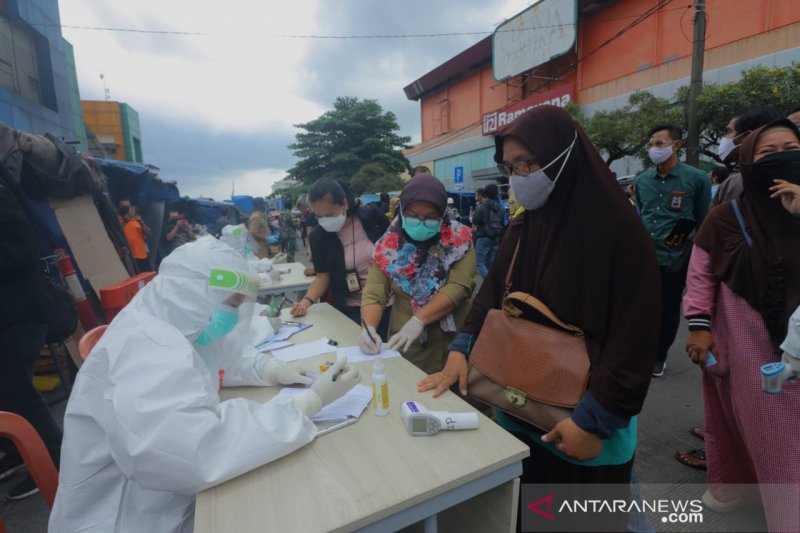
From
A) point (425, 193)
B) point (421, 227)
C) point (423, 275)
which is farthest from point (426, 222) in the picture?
point (423, 275)

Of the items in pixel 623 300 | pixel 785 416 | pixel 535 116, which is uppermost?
pixel 535 116

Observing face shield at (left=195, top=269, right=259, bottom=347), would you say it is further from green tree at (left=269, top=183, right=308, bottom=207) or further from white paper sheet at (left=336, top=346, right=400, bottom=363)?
green tree at (left=269, top=183, right=308, bottom=207)

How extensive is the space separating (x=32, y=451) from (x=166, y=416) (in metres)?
0.86

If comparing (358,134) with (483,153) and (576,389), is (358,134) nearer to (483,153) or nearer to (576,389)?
(483,153)

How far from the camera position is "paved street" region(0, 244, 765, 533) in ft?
6.39

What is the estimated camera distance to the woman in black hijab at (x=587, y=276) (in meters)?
1.02

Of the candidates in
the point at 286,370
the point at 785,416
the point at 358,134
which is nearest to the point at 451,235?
the point at 286,370

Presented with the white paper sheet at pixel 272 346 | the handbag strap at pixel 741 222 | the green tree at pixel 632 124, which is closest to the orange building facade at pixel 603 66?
the green tree at pixel 632 124

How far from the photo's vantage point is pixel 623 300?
40.7 inches

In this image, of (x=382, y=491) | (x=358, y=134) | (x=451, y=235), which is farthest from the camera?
(x=358, y=134)

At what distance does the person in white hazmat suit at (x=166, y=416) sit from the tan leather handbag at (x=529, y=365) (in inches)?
19.0

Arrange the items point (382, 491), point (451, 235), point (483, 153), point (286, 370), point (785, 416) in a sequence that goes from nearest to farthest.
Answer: point (382, 491)
point (785, 416)
point (286, 370)
point (451, 235)
point (483, 153)

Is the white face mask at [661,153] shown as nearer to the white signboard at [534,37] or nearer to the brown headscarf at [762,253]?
the brown headscarf at [762,253]

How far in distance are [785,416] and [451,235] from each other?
1413 millimetres
